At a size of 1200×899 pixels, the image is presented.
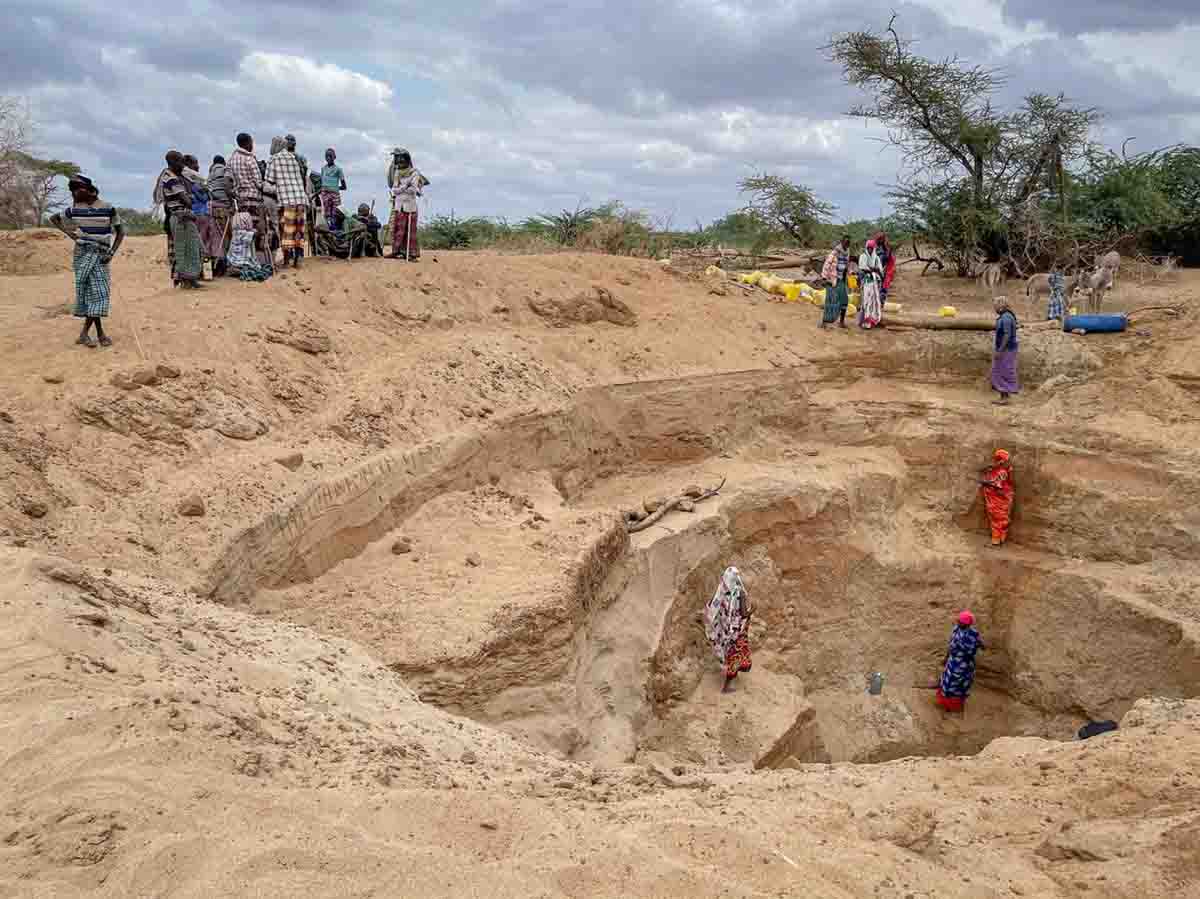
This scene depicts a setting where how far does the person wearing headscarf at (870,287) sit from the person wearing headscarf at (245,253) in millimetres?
7363

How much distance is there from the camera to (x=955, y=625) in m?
10.6

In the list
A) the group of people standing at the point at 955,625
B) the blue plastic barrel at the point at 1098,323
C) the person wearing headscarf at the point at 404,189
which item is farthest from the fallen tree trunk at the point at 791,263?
the person wearing headscarf at the point at 404,189

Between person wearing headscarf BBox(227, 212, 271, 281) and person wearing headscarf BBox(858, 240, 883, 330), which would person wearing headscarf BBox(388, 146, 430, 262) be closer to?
person wearing headscarf BBox(227, 212, 271, 281)

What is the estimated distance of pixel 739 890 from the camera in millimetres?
2910

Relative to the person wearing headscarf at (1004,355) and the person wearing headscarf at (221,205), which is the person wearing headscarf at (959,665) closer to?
the person wearing headscarf at (1004,355)

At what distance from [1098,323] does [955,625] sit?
4262mm

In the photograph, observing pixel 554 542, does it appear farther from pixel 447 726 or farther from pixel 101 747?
pixel 101 747

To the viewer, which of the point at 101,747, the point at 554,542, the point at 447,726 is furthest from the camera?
the point at 554,542

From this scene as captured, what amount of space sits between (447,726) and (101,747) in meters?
1.81

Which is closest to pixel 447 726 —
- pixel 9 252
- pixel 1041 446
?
pixel 1041 446

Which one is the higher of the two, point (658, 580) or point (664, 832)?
point (664, 832)

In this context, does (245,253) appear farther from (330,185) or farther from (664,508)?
(664,508)

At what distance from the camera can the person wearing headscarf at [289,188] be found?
9.88 meters

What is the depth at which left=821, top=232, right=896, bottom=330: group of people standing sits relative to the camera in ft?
39.8
